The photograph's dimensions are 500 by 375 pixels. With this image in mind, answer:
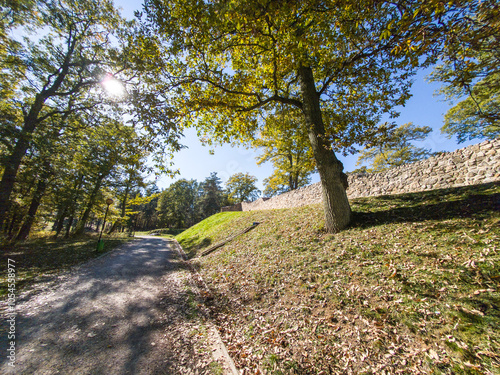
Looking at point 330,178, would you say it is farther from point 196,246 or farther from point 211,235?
point 196,246

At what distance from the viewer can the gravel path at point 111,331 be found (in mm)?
2807

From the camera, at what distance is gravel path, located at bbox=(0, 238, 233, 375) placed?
9.21 feet

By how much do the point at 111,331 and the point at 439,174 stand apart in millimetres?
12239

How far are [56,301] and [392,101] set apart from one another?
39.4 feet

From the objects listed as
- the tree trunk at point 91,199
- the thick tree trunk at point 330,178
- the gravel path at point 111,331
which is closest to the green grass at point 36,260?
the gravel path at point 111,331

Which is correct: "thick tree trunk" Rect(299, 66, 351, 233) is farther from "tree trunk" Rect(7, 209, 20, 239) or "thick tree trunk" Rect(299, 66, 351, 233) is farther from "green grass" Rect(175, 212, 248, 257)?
"tree trunk" Rect(7, 209, 20, 239)

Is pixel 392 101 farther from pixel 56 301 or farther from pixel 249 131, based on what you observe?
pixel 56 301

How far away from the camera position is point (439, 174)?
293 inches

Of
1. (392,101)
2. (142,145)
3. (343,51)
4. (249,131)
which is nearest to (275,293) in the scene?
(142,145)


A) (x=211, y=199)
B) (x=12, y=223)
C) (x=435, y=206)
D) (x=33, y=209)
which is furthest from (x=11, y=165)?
(x=211, y=199)

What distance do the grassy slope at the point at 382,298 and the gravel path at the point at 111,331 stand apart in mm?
768

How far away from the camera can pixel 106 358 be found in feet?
9.53

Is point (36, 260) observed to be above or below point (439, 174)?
below

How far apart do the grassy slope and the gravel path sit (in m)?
0.77
